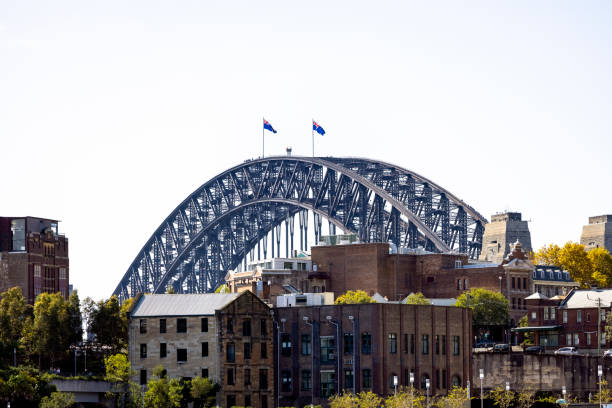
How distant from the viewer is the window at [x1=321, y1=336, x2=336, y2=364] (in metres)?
168

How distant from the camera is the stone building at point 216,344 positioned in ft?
544

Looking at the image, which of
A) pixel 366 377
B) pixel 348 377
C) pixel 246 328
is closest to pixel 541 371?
pixel 366 377

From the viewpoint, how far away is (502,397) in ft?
567

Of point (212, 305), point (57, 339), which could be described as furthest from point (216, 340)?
point (57, 339)

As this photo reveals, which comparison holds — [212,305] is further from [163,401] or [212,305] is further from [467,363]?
[467,363]

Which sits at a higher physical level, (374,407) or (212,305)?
(212,305)

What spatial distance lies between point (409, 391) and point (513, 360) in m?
32.7

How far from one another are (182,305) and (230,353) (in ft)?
31.3

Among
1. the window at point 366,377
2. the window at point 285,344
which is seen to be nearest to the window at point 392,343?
the window at point 366,377

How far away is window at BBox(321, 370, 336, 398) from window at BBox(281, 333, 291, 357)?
14.9ft

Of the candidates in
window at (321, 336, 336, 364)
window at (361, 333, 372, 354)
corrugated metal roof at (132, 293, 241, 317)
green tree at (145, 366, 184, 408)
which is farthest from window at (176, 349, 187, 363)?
window at (361, 333, 372, 354)

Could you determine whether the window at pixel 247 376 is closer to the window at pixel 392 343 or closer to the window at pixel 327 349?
the window at pixel 327 349

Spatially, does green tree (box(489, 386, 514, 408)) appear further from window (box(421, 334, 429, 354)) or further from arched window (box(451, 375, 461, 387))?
window (box(421, 334, 429, 354))

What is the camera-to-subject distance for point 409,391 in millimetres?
162625
